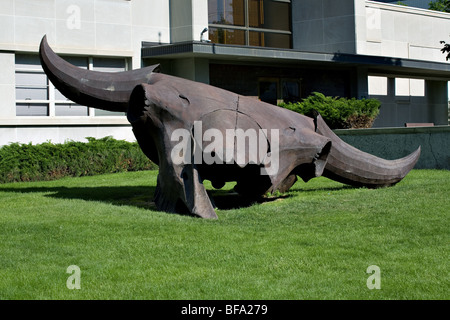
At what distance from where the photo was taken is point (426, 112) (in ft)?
111

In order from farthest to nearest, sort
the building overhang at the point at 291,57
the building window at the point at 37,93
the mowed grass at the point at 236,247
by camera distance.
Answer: the building overhang at the point at 291,57 → the building window at the point at 37,93 → the mowed grass at the point at 236,247

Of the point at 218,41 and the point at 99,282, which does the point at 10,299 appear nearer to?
the point at 99,282

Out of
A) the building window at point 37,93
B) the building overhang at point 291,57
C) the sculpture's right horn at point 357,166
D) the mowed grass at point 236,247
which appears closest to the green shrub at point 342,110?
the building overhang at point 291,57

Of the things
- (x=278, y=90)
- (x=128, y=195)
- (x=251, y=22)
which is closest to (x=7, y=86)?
(x=128, y=195)

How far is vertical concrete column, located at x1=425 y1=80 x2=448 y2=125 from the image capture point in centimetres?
3444

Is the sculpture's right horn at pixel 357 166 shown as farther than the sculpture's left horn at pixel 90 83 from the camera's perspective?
Yes

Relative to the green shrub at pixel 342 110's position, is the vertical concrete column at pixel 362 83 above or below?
above

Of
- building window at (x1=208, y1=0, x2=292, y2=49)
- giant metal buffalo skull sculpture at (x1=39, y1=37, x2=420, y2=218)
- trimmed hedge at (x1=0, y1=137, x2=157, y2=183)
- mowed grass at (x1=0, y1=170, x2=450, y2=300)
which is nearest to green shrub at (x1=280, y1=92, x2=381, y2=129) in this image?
building window at (x1=208, y1=0, x2=292, y2=49)

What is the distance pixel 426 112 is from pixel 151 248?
93.0 feet

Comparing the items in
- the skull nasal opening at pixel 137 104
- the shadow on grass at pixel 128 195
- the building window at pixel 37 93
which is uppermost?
the building window at pixel 37 93

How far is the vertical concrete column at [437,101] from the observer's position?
113ft

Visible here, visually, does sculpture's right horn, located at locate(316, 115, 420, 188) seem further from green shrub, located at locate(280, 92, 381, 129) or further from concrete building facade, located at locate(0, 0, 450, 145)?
concrete building facade, located at locate(0, 0, 450, 145)

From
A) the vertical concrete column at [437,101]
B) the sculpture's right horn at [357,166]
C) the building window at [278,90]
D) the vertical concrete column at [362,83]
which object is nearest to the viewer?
the sculpture's right horn at [357,166]

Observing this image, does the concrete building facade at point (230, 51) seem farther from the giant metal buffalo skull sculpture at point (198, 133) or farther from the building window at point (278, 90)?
the giant metal buffalo skull sculpture at point (198, 133)
